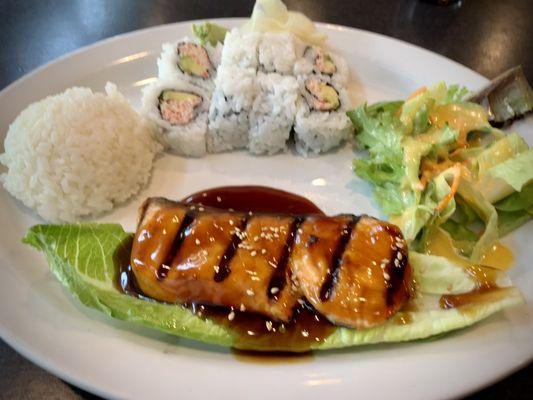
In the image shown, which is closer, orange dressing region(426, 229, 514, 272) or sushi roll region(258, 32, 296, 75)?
orange dressing region(426, 229, 514, 272)

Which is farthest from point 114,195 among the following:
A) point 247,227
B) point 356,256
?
point 356,256

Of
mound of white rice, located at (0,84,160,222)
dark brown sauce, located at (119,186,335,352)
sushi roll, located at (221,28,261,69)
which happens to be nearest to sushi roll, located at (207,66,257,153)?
sushi roll, located at (221,28,261,69)

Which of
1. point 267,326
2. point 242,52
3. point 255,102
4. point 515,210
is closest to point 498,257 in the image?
point 515,210

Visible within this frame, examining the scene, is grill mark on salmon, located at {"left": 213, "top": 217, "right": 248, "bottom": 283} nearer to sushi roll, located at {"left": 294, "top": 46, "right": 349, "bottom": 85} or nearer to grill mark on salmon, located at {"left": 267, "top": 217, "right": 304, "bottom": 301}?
grill mark on salmon, located at {"left": 267, "top": 217, "right": 304, "bottom": 301}

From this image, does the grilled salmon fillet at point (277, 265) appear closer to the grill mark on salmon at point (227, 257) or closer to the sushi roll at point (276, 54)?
the grill mark on salmon at point (227, 257)

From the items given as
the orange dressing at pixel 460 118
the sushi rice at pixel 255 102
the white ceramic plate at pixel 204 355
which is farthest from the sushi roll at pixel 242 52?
the orange dressing at pixel 460 118
